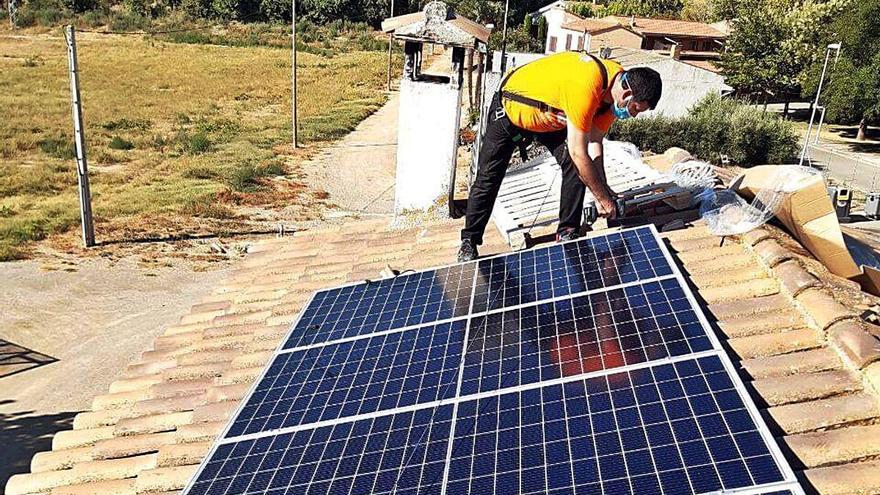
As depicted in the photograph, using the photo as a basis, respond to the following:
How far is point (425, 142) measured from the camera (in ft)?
29.0

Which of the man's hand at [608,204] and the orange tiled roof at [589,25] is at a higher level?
the orange tiled roof at [589,25]

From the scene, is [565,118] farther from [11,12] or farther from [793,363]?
[11,12]

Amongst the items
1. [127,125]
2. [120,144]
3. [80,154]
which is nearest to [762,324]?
[80,154]

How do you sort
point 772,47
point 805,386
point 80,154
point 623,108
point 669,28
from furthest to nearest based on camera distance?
1. point 669,28
2. point 772,47
3. point 80,154
4. point 623,108
5. point 805,386

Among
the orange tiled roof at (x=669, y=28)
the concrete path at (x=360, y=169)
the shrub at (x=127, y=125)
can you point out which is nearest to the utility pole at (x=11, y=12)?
the shrub at (x=127, y=125)

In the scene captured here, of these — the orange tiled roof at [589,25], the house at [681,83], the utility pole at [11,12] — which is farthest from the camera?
the utility pole at [11,12]

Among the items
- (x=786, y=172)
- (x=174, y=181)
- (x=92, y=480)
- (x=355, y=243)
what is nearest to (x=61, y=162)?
(x=174, y=181)

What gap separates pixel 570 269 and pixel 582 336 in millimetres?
1141

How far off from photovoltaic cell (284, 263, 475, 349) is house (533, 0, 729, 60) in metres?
47.6

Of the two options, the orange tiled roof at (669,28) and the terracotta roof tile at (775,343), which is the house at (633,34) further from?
the terracotta roof tile at (775,343)

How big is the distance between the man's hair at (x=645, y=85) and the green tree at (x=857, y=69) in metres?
43.9

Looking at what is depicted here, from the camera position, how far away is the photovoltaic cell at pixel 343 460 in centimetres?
405

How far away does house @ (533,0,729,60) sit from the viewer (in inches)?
2126

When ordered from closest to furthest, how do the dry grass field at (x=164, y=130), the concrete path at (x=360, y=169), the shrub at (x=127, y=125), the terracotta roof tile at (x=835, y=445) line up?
the terracotta roof tile at (x=835, y=445) < the dry grass field at (x=164, y=130) < the concrete path at (x=360, y=169) < the shrub at (x=127, y=125)
